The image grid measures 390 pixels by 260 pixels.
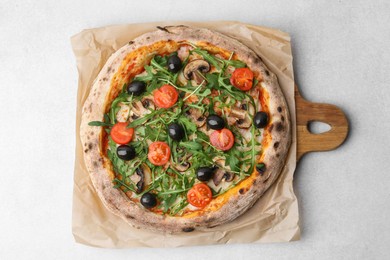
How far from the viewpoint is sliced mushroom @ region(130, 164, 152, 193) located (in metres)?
4.34

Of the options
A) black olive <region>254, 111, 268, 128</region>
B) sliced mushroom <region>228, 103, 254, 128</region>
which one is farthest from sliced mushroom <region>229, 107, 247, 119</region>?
black olive <region>254, 111, 268, 128</region>

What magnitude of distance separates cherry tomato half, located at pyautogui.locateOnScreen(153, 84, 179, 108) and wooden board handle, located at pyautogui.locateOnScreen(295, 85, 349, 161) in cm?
105

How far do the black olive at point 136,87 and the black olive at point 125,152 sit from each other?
17.5 inches

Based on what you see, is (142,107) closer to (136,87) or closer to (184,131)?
(136,87)

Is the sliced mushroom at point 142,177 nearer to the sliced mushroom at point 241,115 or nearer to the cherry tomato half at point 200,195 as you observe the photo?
the cherry tomato half at point 200,195

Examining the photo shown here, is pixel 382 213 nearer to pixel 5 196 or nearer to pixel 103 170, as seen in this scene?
pixel 103 170

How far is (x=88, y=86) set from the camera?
15.2ft

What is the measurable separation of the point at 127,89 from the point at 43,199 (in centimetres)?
130

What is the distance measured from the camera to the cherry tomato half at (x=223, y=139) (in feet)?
13.9

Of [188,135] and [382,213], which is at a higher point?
[188,135]

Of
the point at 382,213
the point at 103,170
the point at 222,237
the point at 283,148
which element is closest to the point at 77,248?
the point at 103,170

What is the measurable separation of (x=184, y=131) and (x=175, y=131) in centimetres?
10

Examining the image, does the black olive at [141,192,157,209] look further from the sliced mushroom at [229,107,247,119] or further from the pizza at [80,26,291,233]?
the sliced mushroom at [229,107,247,119]

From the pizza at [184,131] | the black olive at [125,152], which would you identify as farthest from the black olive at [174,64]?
the black olive at [125,152]
